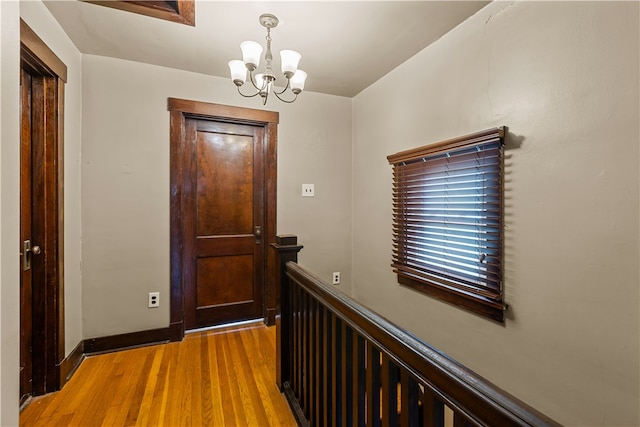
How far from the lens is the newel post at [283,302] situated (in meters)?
1.85

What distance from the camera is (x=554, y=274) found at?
1.48m

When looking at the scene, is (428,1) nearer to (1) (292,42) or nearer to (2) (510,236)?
(1) (292,42)

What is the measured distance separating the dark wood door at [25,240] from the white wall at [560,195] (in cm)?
263

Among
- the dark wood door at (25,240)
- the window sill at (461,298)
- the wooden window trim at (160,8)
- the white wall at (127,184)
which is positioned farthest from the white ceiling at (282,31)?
the window sill at (461,298)

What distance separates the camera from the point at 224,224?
112 inches

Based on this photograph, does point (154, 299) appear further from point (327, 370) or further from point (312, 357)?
point (327, 370)

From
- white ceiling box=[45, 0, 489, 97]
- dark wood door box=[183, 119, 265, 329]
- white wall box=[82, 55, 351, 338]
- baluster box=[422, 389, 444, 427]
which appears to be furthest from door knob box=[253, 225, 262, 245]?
baluster box=[422, 389, 444, 427]

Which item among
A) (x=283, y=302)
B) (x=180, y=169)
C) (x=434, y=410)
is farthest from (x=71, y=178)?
(x=434, y=410)

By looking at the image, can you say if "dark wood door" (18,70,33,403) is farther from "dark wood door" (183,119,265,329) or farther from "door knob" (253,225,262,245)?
"door knob" (253,225,262,245)

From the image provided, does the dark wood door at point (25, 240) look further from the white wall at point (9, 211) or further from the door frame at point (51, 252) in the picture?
the white wall at point (9, 211)

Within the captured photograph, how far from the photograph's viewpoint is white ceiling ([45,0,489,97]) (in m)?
1.80

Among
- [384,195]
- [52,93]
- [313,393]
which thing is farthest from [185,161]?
[313,393]

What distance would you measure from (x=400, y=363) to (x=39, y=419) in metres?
2.07

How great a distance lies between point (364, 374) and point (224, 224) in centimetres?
211
